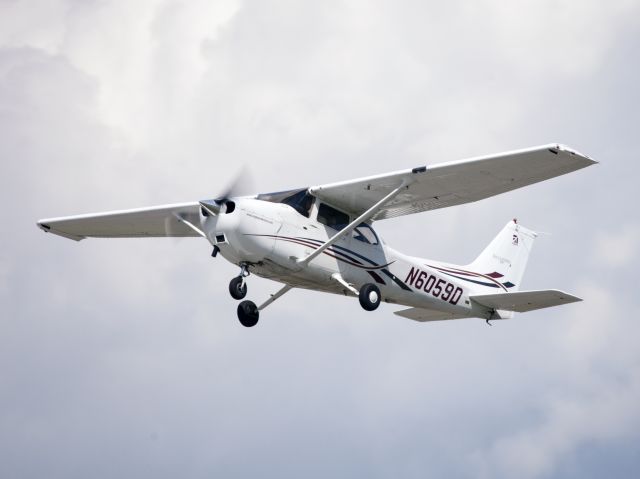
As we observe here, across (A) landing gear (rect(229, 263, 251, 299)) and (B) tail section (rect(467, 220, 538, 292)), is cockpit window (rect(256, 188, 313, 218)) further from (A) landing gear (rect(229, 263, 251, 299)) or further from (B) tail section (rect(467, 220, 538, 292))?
(B) tail section (rect(467, 220, 538, 292))

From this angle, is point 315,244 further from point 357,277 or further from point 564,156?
point 564,156

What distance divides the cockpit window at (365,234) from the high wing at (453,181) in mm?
331

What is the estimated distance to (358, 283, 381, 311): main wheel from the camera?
74.0 feet

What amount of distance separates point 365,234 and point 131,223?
5.03 meters

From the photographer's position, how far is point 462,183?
2208 centimetres

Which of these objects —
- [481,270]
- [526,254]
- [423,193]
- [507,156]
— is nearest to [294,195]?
[423,193]

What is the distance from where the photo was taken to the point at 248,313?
74.5 feet

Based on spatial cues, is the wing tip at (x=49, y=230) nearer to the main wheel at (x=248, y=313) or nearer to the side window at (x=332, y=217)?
the main wheel at (x=248, y=313)

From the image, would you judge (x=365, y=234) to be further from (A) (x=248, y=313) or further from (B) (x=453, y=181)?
(A) (x=248, y=313)

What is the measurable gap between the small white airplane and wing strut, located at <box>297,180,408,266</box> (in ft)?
0.08

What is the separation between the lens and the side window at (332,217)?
74.0 ft

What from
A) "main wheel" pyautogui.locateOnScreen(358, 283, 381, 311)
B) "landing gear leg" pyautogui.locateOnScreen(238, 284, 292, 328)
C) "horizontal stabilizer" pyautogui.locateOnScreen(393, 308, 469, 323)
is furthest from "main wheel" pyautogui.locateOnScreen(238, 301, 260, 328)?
"horizontal stabilizer" pyautogui.locateOnScreen(393, 308, 469, 323)

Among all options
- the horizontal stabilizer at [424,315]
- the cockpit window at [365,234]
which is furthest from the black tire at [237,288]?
the horizontal stabilizer at [424,315]

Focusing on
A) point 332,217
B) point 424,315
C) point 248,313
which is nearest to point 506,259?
point 424,315
